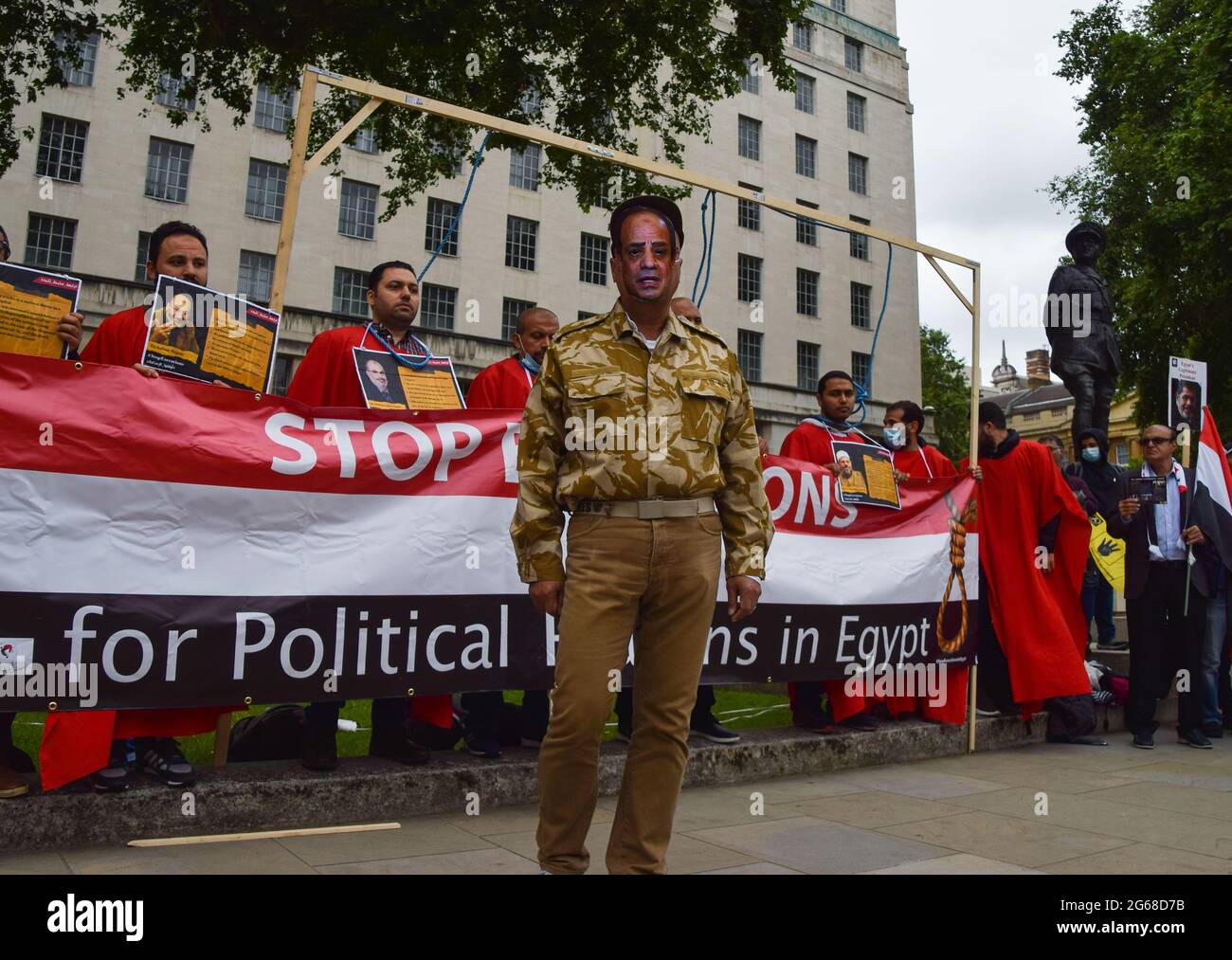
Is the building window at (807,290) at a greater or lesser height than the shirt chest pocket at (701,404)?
greater

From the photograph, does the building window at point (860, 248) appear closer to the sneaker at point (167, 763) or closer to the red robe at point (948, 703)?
the red robe at point (948, 703)

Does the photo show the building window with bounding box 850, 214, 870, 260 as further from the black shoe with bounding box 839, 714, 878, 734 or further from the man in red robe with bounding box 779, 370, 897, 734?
the black shoe with bounding box 839, 714, 878, 734

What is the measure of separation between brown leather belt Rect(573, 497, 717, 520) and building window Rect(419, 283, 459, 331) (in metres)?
29.4

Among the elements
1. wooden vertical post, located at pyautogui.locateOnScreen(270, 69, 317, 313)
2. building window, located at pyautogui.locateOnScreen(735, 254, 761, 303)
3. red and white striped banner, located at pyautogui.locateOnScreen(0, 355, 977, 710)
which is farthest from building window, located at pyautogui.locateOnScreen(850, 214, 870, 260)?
wooden vertical post, located at pyautogui.locateOnScreen(270, 69, 317, 313)

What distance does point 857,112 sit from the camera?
4528cm

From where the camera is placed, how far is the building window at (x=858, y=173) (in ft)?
146

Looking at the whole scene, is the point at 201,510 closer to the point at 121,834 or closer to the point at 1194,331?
the point at 121,834

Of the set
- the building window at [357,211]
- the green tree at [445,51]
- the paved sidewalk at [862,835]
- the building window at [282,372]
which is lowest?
the paved sidewalk at [862,835]

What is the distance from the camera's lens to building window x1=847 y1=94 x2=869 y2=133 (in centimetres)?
4488

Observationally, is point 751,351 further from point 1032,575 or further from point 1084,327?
point 1032,575

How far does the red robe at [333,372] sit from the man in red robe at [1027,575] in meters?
4.21

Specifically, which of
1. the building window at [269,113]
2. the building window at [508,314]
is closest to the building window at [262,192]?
the building window at [269,113]

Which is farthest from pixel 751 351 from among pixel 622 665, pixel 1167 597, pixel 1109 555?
pixel 622 665

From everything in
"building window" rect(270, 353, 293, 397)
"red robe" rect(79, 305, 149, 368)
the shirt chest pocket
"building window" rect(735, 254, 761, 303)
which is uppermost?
"building window" rect(735, 254, 761, 303)
